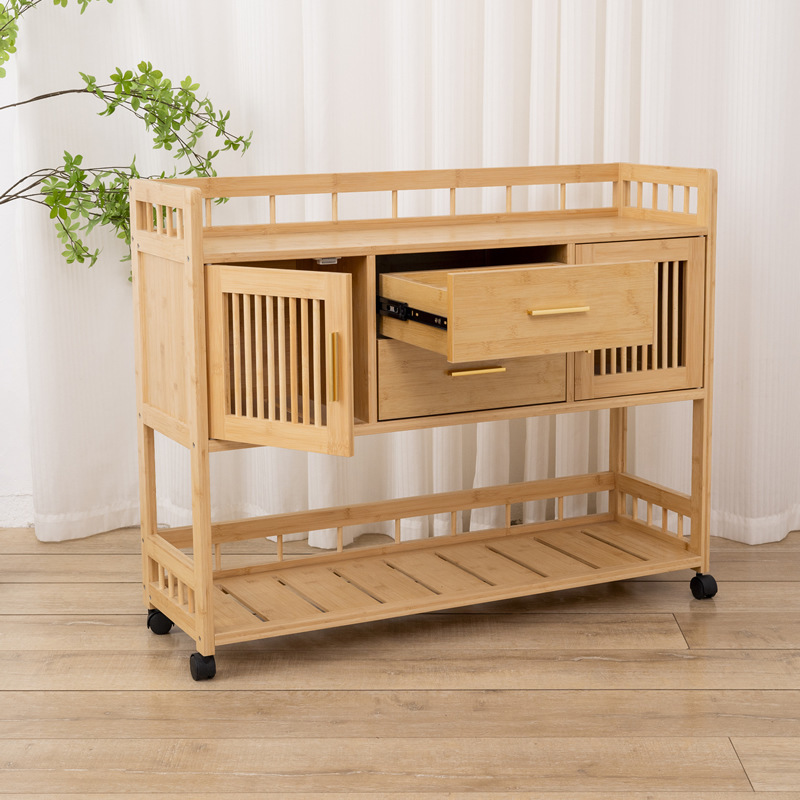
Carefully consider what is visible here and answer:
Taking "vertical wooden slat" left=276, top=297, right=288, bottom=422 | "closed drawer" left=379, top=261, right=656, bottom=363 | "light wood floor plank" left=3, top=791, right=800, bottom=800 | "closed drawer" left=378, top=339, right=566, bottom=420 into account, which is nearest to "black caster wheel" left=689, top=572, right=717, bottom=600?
"closed drawer" left=378, top=339, right=566, bottom=420

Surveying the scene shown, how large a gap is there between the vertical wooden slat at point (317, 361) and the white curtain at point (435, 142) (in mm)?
813

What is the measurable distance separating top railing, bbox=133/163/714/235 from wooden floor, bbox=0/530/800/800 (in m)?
0.79

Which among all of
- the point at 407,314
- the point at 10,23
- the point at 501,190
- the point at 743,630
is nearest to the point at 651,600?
the point at 743,630

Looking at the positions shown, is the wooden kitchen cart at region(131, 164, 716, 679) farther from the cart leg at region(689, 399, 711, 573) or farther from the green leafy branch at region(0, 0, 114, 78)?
the green leafy branch at region(0, 0, 114, 78)

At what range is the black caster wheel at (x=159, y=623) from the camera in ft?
7.25

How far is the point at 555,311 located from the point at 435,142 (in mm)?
900

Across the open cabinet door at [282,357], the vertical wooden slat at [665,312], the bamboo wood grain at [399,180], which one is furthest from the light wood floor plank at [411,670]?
the bamboo wood grain at [399,180]

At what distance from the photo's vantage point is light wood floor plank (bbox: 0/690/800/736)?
185 cm

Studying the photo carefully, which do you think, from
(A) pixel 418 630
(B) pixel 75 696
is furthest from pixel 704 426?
(B) pixel 75 696

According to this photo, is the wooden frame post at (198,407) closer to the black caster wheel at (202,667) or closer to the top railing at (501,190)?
the black caster wheel at (202,667)

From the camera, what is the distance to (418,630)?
2.26 meters

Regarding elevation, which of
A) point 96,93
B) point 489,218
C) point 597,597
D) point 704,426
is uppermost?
point 96,93

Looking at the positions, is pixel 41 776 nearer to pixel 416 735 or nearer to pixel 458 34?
pixel 416 735

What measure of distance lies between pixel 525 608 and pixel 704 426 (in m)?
0.52
